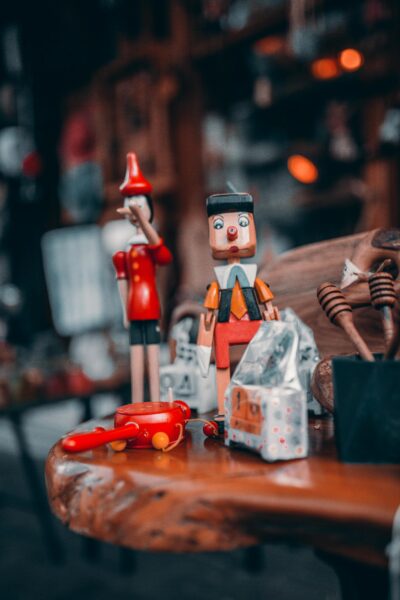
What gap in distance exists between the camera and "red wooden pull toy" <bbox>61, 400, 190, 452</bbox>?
754 mm

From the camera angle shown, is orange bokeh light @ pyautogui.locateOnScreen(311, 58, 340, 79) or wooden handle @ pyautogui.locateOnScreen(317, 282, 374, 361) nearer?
wooden handle @ pyautogui.locateOnScreen(317, 282, 374, 361)

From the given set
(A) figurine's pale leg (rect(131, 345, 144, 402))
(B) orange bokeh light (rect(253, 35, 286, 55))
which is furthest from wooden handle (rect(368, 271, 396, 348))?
(B) orange bokeh light (rect(253, 35, 286, 55))

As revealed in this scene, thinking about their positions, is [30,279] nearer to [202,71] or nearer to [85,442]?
[202,71]

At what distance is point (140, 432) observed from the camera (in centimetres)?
79

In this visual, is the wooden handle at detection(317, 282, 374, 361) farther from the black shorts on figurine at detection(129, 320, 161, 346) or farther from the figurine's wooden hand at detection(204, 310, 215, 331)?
the black shorts on figurine at detection(129, 320, 161, 346)

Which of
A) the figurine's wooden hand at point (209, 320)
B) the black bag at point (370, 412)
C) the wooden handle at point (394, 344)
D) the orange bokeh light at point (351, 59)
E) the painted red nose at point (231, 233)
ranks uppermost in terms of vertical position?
the orange bokeh light at point (351, 59)

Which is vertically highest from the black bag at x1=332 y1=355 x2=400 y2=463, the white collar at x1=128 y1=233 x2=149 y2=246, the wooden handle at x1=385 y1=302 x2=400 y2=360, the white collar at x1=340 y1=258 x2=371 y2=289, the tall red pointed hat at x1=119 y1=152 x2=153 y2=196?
the tall red pointed hat at x1=119 y1=152 x2=153 y2=196

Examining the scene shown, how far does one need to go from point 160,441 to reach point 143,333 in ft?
1.06

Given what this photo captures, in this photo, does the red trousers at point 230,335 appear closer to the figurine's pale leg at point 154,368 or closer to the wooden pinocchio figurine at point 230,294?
the wooden pinocchio figurine at point 230,294

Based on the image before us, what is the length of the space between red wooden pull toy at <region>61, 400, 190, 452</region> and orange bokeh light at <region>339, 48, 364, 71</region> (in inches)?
96.7

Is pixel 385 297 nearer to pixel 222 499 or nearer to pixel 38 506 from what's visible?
pixel 222 499

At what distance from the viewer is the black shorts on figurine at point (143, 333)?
105cm

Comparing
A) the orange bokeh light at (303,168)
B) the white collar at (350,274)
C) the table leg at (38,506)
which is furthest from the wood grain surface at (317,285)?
the orange bokeh light at (303,168)

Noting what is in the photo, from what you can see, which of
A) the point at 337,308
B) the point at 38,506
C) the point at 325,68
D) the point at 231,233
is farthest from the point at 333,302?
the point at 325,68
